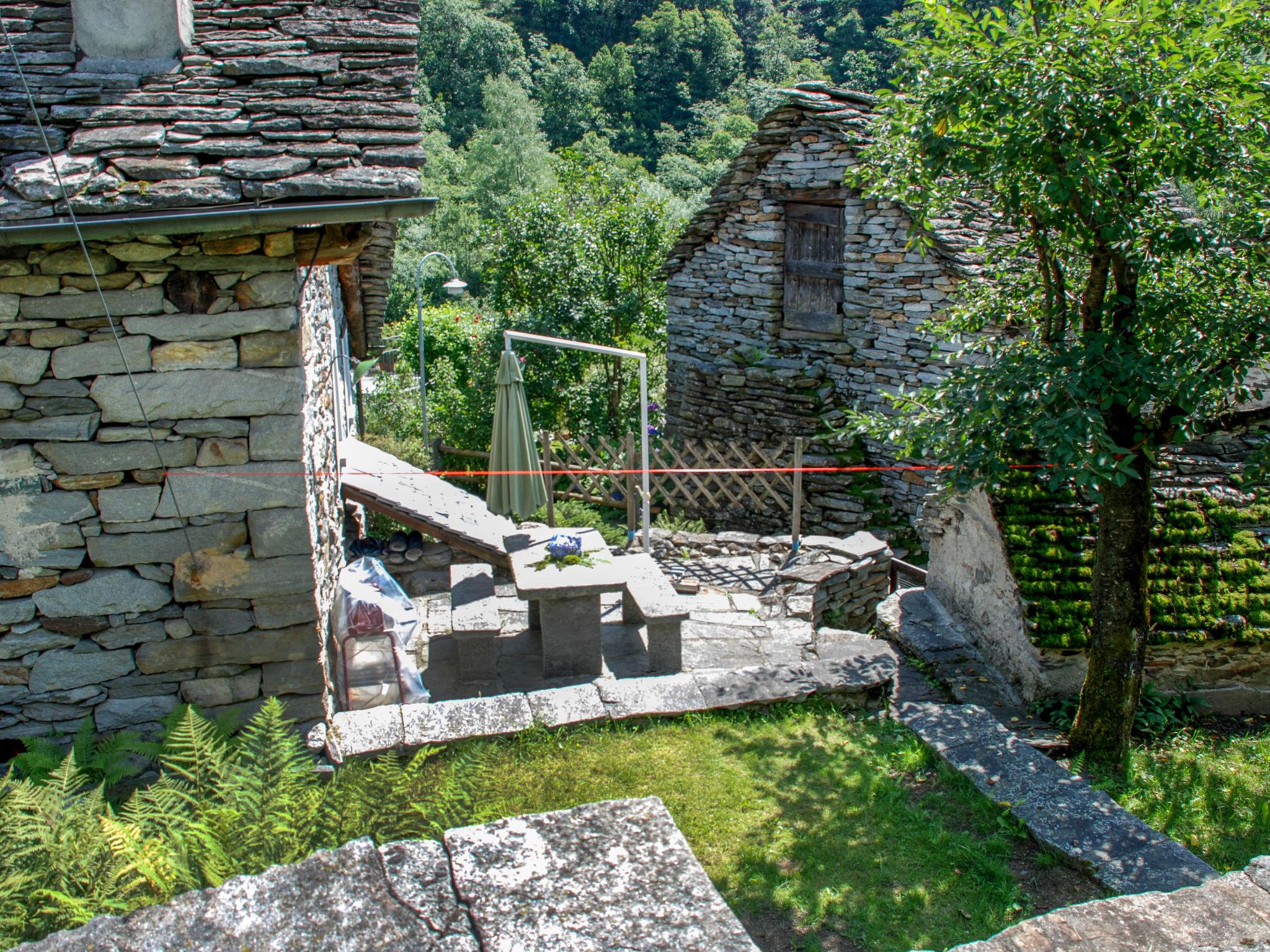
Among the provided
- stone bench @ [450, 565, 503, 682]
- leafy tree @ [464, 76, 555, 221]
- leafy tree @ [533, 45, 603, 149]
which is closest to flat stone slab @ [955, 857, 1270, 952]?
stone bench @ [450, 565, 503, 682]

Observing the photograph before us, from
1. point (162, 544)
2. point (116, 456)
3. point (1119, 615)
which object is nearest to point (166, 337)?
point (116, 456)

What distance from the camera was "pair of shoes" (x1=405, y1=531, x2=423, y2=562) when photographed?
29.9 ft

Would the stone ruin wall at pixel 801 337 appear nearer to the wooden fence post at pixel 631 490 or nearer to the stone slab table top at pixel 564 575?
the wooden fence post at pixel 631 490

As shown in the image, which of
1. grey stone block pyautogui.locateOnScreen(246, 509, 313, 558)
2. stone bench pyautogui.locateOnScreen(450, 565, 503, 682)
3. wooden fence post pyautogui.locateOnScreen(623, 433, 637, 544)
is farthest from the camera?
wooden fence post pyautogui.locateOnScreen(623, 433, 637, 544)

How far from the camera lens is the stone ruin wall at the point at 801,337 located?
11.7 meters

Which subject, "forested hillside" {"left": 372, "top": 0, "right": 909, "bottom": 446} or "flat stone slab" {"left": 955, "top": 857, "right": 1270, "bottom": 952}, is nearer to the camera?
"flat stone slab" {"left": 955, "top": 857, "right": 1270, "bottom": 952}

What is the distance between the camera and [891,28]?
120ft

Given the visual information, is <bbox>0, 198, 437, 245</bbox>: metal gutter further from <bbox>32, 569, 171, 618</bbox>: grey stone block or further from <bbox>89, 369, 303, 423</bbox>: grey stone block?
<bbox>32, 569, 171, 618</bbox>: grey stone block

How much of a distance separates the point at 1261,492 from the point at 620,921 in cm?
691

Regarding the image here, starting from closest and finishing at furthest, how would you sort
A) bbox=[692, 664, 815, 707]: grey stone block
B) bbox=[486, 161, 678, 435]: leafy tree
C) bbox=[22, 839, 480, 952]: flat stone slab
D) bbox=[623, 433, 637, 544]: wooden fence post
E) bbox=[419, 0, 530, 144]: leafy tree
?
bbox=[22, 839, 480, 952]: flat stone slab, bbox=[692, 664, 815, 707]: grey stone block, bbox=[623, 433, 637, 544]: wooden fence post, bbox=[486, 161, 678, 435]: leafy tree, bbox=[419, 0, 530, 144]: leafy tree

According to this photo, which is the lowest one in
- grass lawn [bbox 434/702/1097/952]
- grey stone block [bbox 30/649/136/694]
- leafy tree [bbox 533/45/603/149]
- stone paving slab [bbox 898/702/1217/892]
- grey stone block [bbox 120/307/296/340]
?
grass lawn [bbox 434/702/1097/952]

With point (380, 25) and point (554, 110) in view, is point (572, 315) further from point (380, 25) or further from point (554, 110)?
point (554, 110)

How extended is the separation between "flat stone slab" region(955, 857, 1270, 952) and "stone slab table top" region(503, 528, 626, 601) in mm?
4524

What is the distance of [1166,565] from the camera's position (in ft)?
21.9
